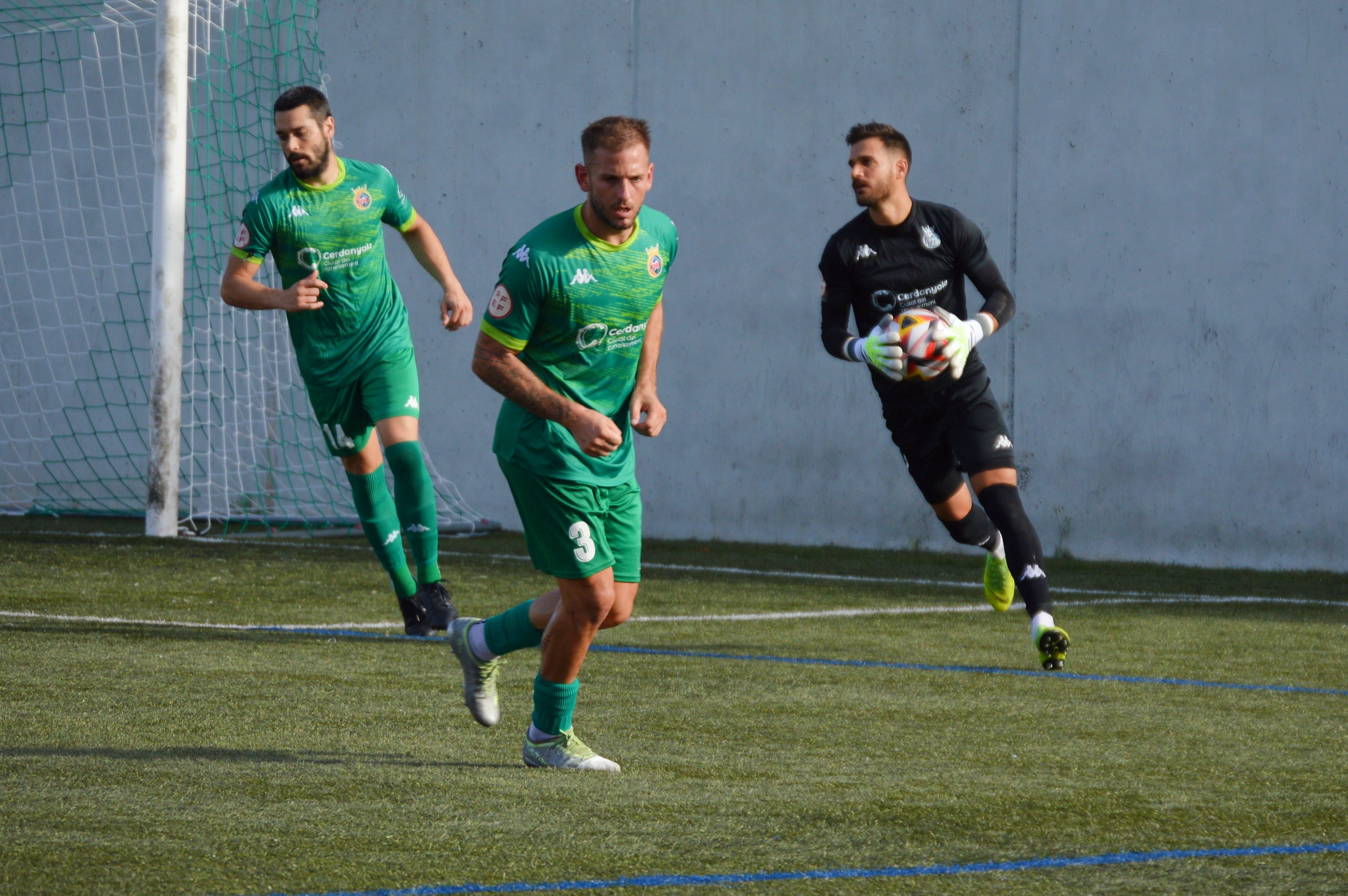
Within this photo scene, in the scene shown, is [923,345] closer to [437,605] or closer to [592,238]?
[592,238]

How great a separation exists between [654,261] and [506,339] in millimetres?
457

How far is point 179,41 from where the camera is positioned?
10148mm

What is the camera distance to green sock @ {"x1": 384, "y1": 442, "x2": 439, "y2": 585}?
20.8 ft

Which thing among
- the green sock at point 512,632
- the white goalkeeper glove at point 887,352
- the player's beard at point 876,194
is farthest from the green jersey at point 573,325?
the player's beard at point 876,194

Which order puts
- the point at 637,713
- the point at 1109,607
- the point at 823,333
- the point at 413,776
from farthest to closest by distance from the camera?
the point at 1109,607, the point at 823,333, the point at 637,713, the point at 413,776

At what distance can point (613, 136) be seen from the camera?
395cm

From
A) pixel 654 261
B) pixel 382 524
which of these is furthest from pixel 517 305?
pixel 382 524

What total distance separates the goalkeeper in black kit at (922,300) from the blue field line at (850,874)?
2590mm

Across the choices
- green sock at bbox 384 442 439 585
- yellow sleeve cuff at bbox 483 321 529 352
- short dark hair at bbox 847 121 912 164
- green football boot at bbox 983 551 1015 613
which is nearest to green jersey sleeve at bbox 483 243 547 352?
yellow sleeve cuff at bbox 483 321 529 352

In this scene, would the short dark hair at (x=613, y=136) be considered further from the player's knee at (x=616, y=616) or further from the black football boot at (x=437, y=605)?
the black football boot at (x=437, y=605)

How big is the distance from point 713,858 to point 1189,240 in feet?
27.3

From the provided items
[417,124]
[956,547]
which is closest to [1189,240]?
[956,547]

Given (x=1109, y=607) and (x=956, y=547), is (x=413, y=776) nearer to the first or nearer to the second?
(x=1109, y=607)

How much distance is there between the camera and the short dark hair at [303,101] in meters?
6.19
